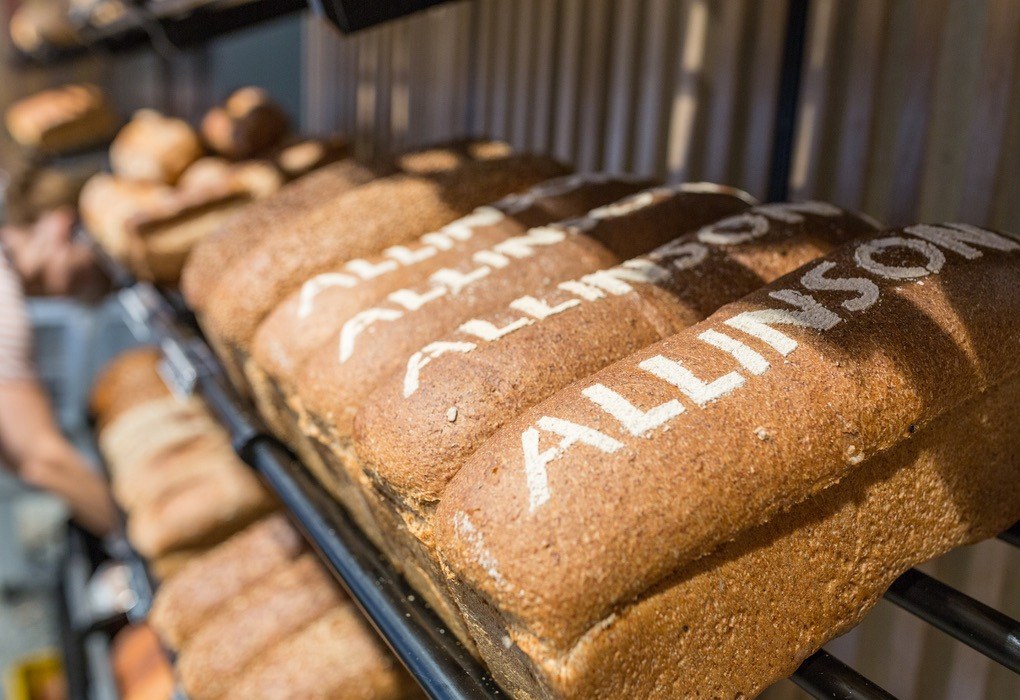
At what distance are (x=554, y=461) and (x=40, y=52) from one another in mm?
4126

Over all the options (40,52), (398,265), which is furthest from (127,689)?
(40,52)

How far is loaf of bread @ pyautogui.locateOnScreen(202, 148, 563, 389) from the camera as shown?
3.71ft

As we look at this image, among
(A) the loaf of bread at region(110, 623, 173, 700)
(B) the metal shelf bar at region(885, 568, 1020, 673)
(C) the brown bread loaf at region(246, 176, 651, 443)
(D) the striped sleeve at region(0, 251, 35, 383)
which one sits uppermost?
(C) the brown bread loaf at region(246, 176, 651, 443)

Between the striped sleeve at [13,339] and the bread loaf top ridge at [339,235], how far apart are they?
4.53 ft

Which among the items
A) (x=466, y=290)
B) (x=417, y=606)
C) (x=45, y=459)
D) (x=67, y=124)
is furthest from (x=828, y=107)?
(x=67, y=124)

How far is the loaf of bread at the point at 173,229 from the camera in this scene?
174 cm

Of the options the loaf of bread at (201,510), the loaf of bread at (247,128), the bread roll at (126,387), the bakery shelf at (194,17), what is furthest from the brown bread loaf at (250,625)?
the loaf of bread at (247,128)

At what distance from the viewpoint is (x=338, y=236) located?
3.79ft

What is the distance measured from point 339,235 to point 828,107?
27.6 inches

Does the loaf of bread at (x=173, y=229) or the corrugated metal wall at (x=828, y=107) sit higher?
the corrugated metal wall at (x=828, y=107)

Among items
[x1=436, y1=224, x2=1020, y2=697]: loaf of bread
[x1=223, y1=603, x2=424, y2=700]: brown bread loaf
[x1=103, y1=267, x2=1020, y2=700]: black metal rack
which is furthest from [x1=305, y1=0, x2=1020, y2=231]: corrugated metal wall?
[x1=223, y1=603, x2=424, y2=700]: brown bread loaf

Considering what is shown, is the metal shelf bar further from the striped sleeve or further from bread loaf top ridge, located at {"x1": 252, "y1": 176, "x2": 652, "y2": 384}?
the striped sleeve

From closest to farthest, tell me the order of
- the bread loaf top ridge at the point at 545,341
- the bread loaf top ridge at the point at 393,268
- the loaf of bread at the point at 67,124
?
1. the bread loaf top ridge at the point at 545,341
2. the bread loaf top ridge at the point at 393,268
3. the loaf of bread at the point at 67,124

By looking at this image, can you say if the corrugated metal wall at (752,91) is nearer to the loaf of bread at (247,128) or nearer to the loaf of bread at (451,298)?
the loaf of bread at (451,298)
